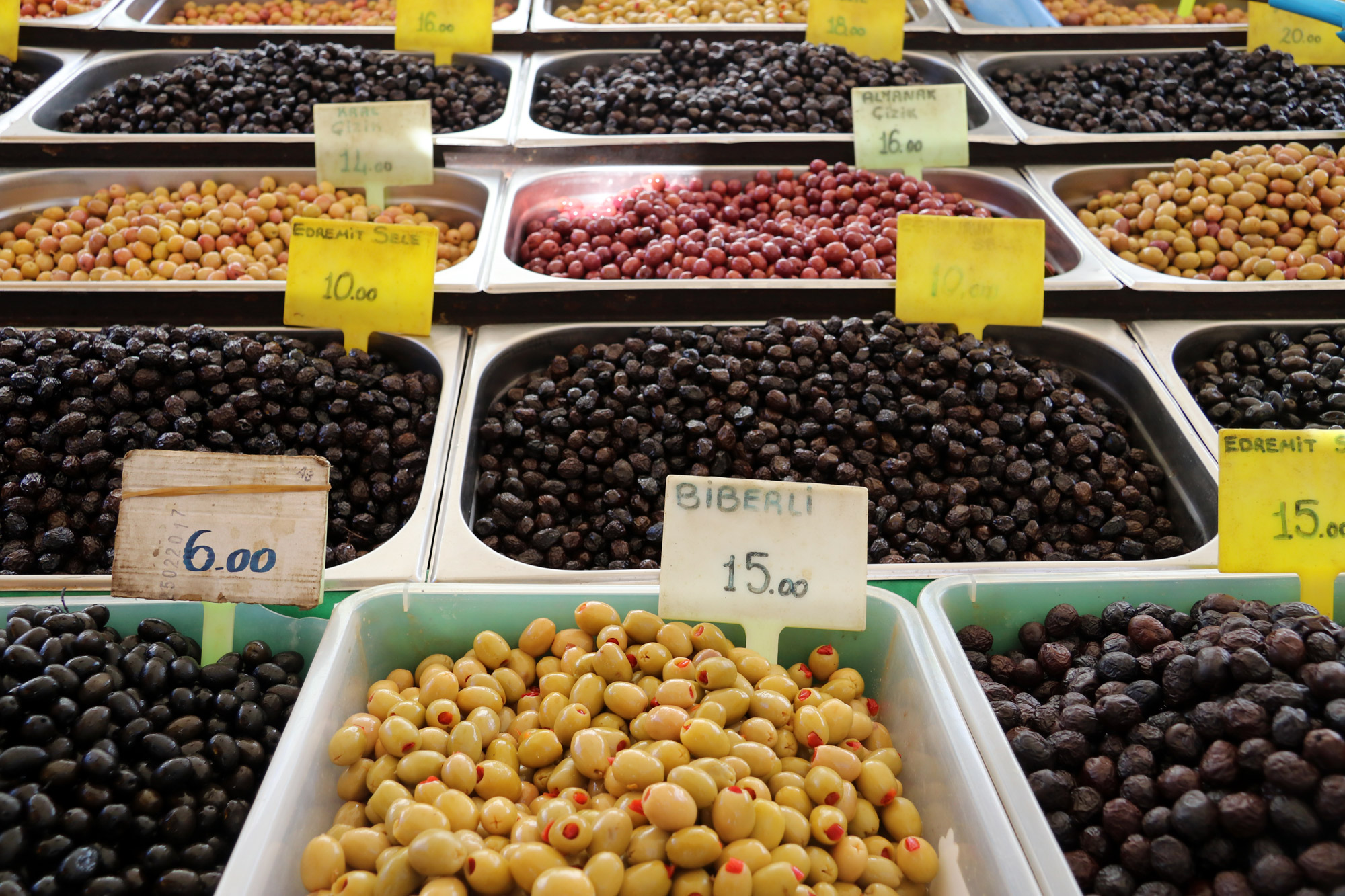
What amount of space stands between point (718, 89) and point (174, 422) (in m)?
2.13

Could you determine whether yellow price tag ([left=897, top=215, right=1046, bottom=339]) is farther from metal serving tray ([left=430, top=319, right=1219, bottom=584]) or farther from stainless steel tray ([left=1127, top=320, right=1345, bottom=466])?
stainless steel tray ([left=1127, top=320, right=1345, bottom=466])

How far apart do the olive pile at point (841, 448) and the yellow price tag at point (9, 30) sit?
2.80 m

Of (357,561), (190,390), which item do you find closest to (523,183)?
(190,390)

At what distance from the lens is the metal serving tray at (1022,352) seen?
155cm

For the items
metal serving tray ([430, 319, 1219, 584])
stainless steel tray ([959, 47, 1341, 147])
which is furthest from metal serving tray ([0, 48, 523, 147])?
stainless steel tray ([959, 47, 1341, 147])

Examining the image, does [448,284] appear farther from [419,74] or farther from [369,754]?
[419,74]

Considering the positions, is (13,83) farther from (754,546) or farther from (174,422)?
(754,546)

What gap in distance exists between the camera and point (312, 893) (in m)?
1.12

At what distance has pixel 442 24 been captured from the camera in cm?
331

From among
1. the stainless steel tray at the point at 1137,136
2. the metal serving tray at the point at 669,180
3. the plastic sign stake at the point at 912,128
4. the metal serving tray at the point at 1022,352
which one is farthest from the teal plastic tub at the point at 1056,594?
the stainless steel tray at the point at 1137,136

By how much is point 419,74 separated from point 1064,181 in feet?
7.43

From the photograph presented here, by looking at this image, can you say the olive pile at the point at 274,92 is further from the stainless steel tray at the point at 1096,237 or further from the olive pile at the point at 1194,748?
the olive pile at the point at 1194,748

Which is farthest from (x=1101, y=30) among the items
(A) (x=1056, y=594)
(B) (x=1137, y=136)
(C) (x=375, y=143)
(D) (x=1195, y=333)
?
(A) (x=1056, y=594)

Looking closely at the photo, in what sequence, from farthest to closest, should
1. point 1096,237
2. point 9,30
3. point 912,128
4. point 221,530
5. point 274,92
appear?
1. point 9,30
2. point 274,92
3. point 912,128
4. point 1096,237
5. point 221,530
